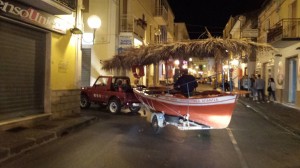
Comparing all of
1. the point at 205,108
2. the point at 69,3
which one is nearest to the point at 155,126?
the point at 205,108

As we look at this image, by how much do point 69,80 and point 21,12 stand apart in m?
4.27

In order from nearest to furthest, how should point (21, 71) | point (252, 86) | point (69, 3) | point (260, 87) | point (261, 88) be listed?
point (21, 71) → point (69, 3) → point (260, 87) → point (261, 88) → point (252, 86)

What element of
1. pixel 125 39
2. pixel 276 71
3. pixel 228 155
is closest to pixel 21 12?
pixel 228 155

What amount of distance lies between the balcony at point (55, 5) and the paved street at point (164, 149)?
4.02 m

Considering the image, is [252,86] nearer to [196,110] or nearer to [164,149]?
[196,110]

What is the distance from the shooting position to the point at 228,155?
28.7 feet

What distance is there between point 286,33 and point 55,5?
47.1 feet

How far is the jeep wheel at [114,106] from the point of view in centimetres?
1762

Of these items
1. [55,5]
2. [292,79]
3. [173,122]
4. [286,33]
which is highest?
[286,33]

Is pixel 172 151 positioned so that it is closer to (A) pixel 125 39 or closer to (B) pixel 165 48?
(B) pixel 165 48

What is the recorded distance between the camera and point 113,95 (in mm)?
17859

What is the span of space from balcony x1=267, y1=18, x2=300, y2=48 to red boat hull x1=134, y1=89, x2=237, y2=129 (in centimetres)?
1179

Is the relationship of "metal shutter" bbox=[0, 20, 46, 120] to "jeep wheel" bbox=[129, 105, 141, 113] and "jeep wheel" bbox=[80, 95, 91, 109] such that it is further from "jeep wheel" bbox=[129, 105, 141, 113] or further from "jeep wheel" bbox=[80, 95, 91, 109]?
"jeep wheel" bbox=[80, 95, 91, 109]

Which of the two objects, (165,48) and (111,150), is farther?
(165,48)
